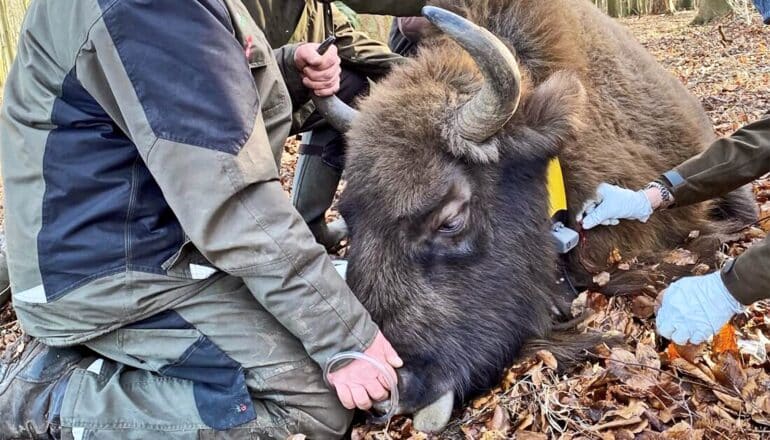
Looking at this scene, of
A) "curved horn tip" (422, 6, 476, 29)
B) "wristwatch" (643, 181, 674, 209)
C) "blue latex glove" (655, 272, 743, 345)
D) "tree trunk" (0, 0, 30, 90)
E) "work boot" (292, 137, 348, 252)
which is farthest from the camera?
"tree trunk" (0, 0, 30, 90)

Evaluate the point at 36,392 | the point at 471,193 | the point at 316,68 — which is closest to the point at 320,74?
the point at 316,68

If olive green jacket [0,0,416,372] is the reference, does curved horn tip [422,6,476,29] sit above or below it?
above

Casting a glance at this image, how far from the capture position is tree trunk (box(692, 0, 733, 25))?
19.0m

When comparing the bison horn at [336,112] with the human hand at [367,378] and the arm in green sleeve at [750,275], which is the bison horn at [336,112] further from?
the arm in green sleeve at [750,275]

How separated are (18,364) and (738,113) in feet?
23.2

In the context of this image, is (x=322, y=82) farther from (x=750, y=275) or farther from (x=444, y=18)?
(x=750, y=275)

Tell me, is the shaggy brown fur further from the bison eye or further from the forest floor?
the forest floor

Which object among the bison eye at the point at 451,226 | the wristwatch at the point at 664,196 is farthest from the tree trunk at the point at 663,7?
the bison eye at the point at 451,226

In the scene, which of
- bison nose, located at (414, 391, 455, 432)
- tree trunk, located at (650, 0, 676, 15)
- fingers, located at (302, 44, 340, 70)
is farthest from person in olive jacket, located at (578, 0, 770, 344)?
tree trunk, located at (650, 0, 676, 15)

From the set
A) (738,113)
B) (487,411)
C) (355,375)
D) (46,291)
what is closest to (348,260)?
(355,375)

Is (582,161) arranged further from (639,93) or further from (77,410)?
(77,410)

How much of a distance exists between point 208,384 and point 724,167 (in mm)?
3010

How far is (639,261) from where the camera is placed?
419 cm

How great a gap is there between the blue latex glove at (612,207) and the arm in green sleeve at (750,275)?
2.60ft
